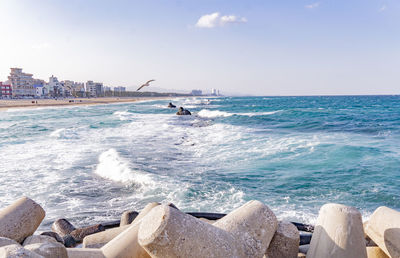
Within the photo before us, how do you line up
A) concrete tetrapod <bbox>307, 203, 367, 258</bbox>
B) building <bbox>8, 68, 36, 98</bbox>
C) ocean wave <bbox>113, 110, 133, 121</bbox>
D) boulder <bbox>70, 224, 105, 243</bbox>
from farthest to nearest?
building <bbox>8, 68, 36, 98</bbox>, ocean wave <bbox>113, 110, 133, 121</bbox>, boulder <bbox>70, 224, 105, 243</bbox>, concrete tetrapod <bbox>307, 203, 367, 258</bbox>

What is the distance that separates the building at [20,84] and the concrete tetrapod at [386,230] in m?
129

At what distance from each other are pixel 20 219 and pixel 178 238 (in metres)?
2.68

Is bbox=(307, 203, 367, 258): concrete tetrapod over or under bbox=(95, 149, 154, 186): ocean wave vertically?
over

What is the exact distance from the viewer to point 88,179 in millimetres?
10039

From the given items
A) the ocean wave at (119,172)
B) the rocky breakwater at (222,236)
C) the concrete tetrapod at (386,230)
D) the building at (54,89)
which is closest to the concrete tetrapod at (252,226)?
the rocky breakwater at (222,236)

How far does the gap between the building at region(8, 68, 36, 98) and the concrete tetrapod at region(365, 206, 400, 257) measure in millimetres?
129065

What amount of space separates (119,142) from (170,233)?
15807 mm

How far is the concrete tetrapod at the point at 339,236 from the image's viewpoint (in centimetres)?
313

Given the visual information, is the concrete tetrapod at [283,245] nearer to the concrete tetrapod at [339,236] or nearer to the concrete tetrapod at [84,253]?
the concrete tetrapod at [339,236]

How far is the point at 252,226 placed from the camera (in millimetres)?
3143

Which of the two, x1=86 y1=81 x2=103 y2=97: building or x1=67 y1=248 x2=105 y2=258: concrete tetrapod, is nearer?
x1=67 y1=248 x2=105 y2=258: concrete tetrapod

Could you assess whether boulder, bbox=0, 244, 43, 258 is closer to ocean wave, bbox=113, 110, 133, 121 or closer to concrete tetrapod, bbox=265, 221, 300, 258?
concrete tetrapod, bbox=265, 221, 300, 258

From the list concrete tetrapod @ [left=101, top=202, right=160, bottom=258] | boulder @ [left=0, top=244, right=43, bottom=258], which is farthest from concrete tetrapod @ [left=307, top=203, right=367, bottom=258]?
boulder @ [left=0, top=244, right=43, bottom=258]

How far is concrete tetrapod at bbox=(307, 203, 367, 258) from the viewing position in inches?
123
